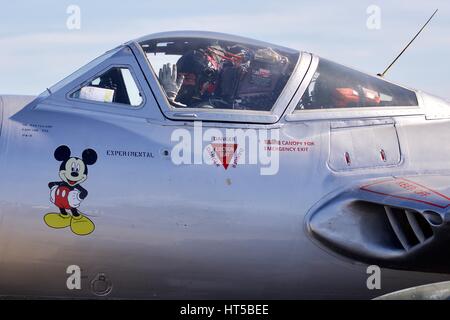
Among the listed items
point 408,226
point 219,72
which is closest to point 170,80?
point 219,72

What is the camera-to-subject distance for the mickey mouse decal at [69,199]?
6414mm

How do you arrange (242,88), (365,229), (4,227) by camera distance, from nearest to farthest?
(4,227)
(365,229)
(242,88)

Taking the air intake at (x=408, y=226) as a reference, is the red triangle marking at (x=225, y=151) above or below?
above

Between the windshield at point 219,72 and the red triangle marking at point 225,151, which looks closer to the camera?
the red triangle marking at point 225,151

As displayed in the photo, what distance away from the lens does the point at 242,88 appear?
7.29 meters

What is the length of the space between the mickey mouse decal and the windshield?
1134mm

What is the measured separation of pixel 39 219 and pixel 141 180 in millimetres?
863

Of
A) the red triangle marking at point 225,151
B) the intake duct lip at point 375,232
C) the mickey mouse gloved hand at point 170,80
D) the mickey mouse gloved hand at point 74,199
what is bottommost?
the intake duct lip at point 375,232

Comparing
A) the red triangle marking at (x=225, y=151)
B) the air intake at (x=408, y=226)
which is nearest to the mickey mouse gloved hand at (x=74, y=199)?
the red triangle marking at (x=225, y=151)

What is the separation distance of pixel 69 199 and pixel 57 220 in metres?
0.19

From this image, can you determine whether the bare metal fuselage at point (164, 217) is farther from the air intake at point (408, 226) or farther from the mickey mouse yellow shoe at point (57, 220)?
the air intake at point (408, 226)

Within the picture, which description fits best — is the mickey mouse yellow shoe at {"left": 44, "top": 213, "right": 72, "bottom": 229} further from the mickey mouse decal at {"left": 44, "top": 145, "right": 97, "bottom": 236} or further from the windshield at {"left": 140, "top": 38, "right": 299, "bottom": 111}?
the windshield at {"left": 140, "top": 38, "right": 299, "bottom": 111}

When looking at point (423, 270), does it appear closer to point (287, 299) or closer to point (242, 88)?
point (287, 299)

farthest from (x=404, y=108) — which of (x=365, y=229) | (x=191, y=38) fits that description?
(x=191, y=38)
